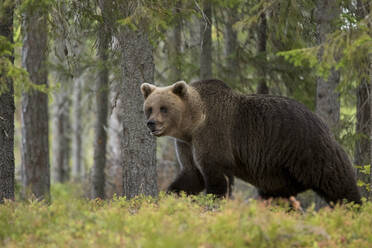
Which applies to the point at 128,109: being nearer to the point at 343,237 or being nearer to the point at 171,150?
the point at 343,237

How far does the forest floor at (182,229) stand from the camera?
4.14 m

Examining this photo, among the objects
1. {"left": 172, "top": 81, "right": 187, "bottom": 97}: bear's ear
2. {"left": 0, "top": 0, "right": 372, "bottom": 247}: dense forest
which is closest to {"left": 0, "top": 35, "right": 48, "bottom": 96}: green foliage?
{"left": 0, "top": 0, "right": 372, "bottom": 247}: dense forest

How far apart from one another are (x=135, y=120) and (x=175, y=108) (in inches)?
29.9

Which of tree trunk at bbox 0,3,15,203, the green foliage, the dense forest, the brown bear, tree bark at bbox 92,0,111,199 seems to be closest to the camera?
the green foliage

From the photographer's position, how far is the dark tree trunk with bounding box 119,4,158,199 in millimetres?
7906

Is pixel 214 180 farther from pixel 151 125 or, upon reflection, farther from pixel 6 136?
pixel 6 136

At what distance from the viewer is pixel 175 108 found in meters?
7.73

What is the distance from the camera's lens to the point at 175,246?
Answer: 366cm

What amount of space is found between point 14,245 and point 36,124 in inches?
344

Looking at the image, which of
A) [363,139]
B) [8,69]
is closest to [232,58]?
[363,139]

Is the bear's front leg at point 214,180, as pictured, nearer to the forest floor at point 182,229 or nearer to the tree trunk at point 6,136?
the forest floor at point 182,229

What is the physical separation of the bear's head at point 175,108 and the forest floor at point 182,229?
2540mm

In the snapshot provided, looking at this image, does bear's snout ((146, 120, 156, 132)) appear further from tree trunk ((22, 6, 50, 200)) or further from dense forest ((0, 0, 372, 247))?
tree trunk ((22, 6, 50, 200))

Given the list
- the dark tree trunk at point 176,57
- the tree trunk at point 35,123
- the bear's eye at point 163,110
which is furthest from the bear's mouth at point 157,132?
the tree trunk at point 35,123
